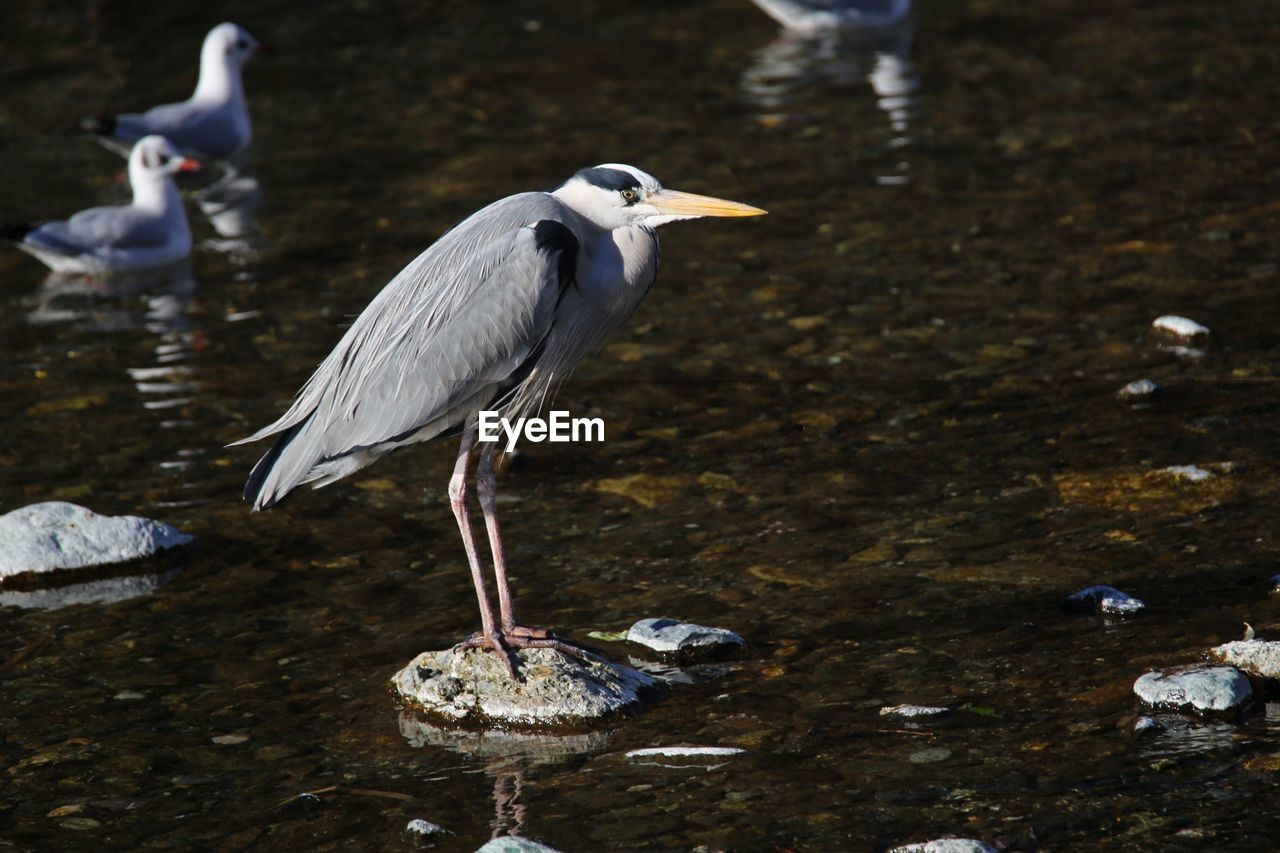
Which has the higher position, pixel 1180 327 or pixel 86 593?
pixel 1180 327

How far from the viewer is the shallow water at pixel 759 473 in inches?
201

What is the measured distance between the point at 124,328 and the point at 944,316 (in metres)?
5.19

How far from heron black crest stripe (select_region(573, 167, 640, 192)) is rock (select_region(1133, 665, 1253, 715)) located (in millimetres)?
2356

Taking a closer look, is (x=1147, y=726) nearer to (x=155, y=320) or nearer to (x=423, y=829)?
(x=423, y=829)

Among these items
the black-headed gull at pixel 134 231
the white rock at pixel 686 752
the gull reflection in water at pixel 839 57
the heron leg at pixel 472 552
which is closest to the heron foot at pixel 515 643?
the heron leg at pixel 472 552

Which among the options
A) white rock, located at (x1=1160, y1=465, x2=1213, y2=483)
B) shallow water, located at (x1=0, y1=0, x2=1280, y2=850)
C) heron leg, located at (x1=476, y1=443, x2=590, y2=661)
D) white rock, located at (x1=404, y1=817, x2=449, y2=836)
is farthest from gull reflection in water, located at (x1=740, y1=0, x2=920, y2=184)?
white rock, located at (x1=404, y1=817, x2=449, y2=836)

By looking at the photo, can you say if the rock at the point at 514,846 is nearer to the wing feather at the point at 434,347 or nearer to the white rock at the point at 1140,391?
the wing feather at the point at 434,347

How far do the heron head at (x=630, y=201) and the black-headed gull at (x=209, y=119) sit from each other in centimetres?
882

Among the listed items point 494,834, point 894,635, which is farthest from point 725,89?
point 494,834

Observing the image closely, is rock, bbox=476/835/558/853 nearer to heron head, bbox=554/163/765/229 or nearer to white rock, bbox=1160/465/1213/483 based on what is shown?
heron head, bbox=554/163/765/229

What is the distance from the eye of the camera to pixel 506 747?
5.46m

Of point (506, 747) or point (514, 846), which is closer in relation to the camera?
point (514, 846)

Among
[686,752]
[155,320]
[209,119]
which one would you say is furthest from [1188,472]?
[209,119]

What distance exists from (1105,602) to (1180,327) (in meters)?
3.13
